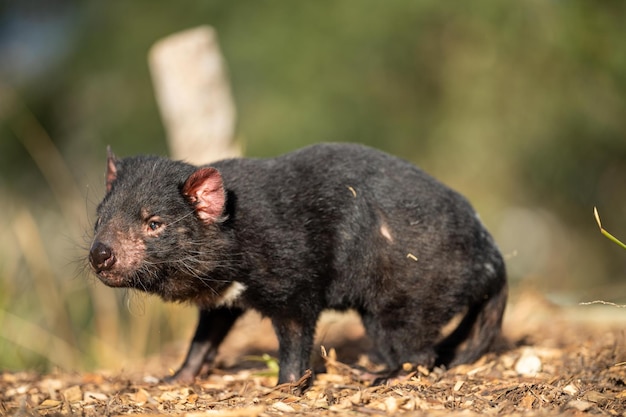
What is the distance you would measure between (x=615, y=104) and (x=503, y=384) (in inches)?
265

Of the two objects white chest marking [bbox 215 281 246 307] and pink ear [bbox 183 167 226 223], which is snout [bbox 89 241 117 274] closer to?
pink ear [bbox 183 167 226 223]

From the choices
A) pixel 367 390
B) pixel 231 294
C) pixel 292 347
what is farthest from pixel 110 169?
pixel 367 390

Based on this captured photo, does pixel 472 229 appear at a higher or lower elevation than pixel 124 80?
lower

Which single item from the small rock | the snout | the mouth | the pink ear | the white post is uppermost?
A: the white post

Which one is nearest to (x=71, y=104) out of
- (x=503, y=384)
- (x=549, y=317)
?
(x=549, y=317)

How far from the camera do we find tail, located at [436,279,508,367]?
5.32 metres

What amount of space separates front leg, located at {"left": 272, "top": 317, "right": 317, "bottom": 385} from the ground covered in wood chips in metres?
0.14

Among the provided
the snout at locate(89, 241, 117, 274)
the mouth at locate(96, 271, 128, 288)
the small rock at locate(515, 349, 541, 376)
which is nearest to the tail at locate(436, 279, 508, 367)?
the small rock at locate(515, 349, 541, 376)

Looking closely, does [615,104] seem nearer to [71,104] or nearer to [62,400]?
[62,400]

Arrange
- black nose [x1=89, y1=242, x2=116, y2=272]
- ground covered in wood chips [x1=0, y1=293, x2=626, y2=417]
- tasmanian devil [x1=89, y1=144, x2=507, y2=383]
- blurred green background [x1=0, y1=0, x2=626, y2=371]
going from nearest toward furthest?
ground covered in wood chips [x1=0, y1=293, x2=626, y2=417], black nose [x1=89, y1=242, x2=116, y2=272], tasmanian devil [x1=89, y1=144, x2=507, y2=383], blurred green background [x1=0, y1=0, x2=626, y2=371]

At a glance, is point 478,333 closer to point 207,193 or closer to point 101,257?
point 207,193

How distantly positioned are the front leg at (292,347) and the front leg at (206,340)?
50 centimetres

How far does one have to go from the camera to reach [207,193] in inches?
178

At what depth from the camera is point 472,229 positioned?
515 cm
